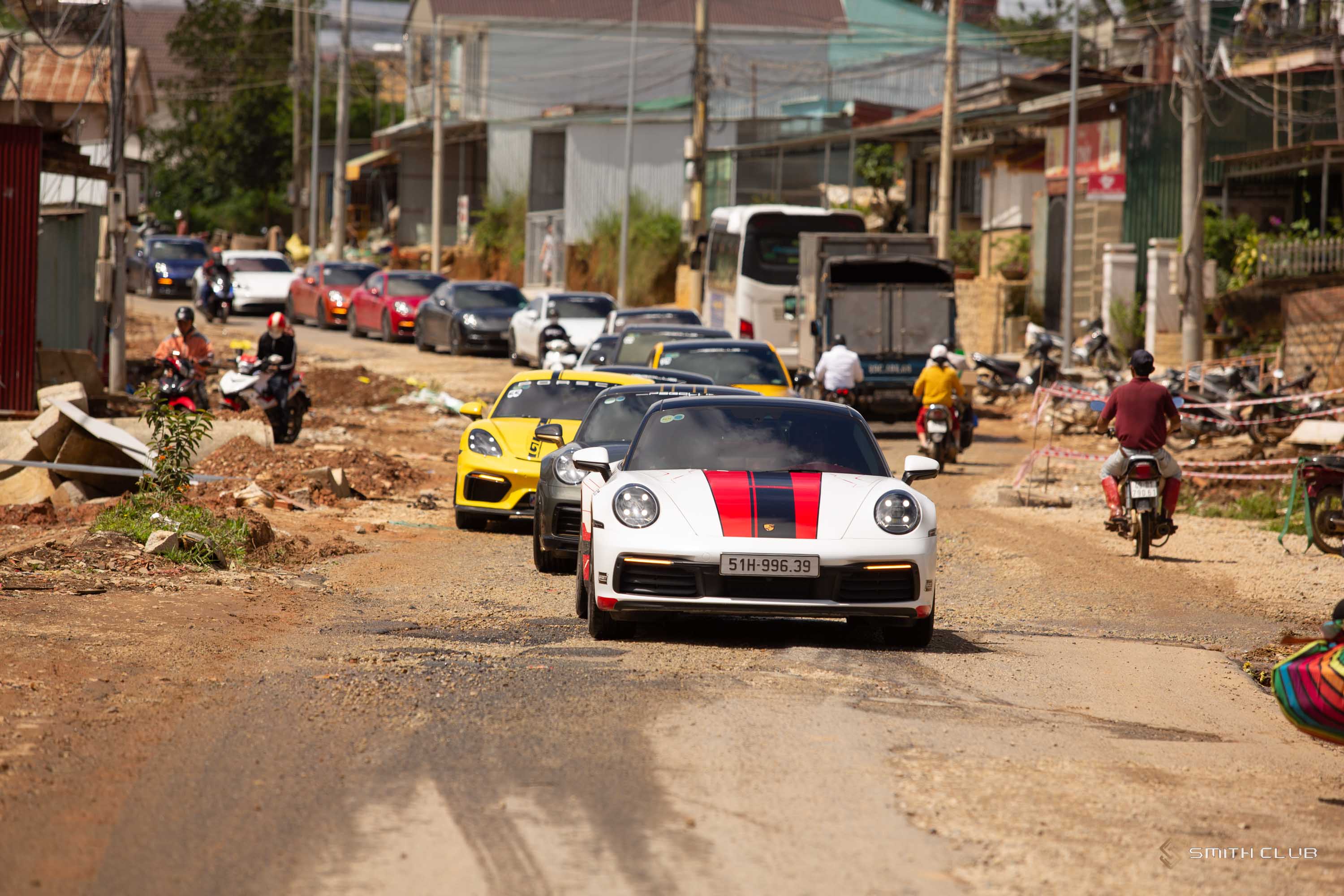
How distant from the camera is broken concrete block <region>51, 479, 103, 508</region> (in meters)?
14.8

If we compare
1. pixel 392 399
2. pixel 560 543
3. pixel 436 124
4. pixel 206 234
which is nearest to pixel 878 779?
pixel 560 543

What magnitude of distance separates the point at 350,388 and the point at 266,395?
8959mm

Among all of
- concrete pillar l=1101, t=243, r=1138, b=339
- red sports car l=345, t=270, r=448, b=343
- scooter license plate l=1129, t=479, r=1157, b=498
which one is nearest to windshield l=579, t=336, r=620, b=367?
scooter license plate l=1129, t=479, r=1157, b=498

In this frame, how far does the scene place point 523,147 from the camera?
59344 mm

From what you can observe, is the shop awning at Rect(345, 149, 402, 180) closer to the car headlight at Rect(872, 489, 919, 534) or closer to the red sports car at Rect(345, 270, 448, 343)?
the red sports car at Rect(345, 270, 448, 343)

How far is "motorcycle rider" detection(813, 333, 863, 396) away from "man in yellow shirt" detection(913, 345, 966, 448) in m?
2.17

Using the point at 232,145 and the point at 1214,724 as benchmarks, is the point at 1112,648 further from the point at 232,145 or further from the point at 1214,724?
the point at 232,145

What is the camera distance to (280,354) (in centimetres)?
2031

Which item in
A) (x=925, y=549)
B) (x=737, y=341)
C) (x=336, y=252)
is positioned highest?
(x=336, y=252)

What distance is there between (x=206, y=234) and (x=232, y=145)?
4168 millimetres

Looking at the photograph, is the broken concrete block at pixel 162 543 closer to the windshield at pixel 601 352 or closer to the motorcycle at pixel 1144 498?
the motorcycle at pixel 1144 498

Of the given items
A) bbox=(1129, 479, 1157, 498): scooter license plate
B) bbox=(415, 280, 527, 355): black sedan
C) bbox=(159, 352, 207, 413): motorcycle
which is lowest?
bbox=(1129, 479, 1157, 498): scooter license plate

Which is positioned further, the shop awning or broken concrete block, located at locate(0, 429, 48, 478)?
the shop awning

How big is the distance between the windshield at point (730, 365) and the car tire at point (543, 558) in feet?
26.6
